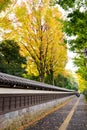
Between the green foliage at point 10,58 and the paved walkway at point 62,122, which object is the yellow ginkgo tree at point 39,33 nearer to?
the green foliage at point 10,58

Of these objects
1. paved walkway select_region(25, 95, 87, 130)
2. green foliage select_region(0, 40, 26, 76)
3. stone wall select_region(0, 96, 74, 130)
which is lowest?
paved walkway select_region(25, 95, 87, 130)

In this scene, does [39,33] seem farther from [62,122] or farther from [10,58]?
[62,122]

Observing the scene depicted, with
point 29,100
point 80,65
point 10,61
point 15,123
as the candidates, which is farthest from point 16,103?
point 80,65

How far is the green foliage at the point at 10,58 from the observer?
31505 millimetres

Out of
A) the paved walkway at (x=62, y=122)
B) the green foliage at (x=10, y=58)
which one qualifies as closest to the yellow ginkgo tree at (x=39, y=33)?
the green foliage at (x=10, y=58)

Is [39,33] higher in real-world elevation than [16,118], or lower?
higher

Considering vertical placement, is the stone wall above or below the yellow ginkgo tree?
below

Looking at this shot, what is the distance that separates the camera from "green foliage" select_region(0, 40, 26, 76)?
3150 centimetres

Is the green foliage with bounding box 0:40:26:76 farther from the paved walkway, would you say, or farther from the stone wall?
the stone wall

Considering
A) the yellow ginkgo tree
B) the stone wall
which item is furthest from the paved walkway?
the yellow ginkgo tree

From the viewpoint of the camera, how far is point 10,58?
112 feet

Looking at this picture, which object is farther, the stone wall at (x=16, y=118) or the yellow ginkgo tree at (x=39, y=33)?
the yellow ginkgo tree at (x=39, y=33)

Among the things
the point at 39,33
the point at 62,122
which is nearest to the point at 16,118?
the point at 62,122

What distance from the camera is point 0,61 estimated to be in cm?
3039
